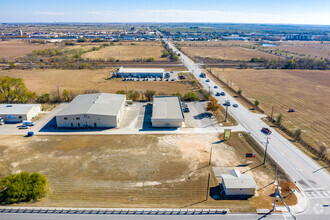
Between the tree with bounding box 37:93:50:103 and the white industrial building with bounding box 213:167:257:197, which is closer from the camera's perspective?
the white industrial building with bounding box 213:167:257:197

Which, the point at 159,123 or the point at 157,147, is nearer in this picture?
the point at 157,147

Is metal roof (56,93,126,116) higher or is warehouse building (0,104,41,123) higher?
metal roof (56,93,126,116)

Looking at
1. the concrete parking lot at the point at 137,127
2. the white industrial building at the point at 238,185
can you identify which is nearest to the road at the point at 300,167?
the concrete parking lot at the point at 137,127

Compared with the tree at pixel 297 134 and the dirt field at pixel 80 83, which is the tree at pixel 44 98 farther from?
the tree at pixel 297 134

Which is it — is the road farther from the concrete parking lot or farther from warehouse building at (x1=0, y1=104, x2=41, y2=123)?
warehouse building at (x1=0, y1=104, x2=41, y2=123)

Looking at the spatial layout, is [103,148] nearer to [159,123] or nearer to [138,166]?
[138,166]

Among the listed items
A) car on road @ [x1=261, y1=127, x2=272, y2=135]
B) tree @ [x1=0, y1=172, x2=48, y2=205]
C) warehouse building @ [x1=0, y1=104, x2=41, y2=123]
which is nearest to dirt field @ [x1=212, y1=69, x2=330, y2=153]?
car on road @ [x1=261, y1=127, x2=272, y2=135]

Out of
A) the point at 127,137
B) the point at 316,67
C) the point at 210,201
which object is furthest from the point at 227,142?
the point at 316,67
